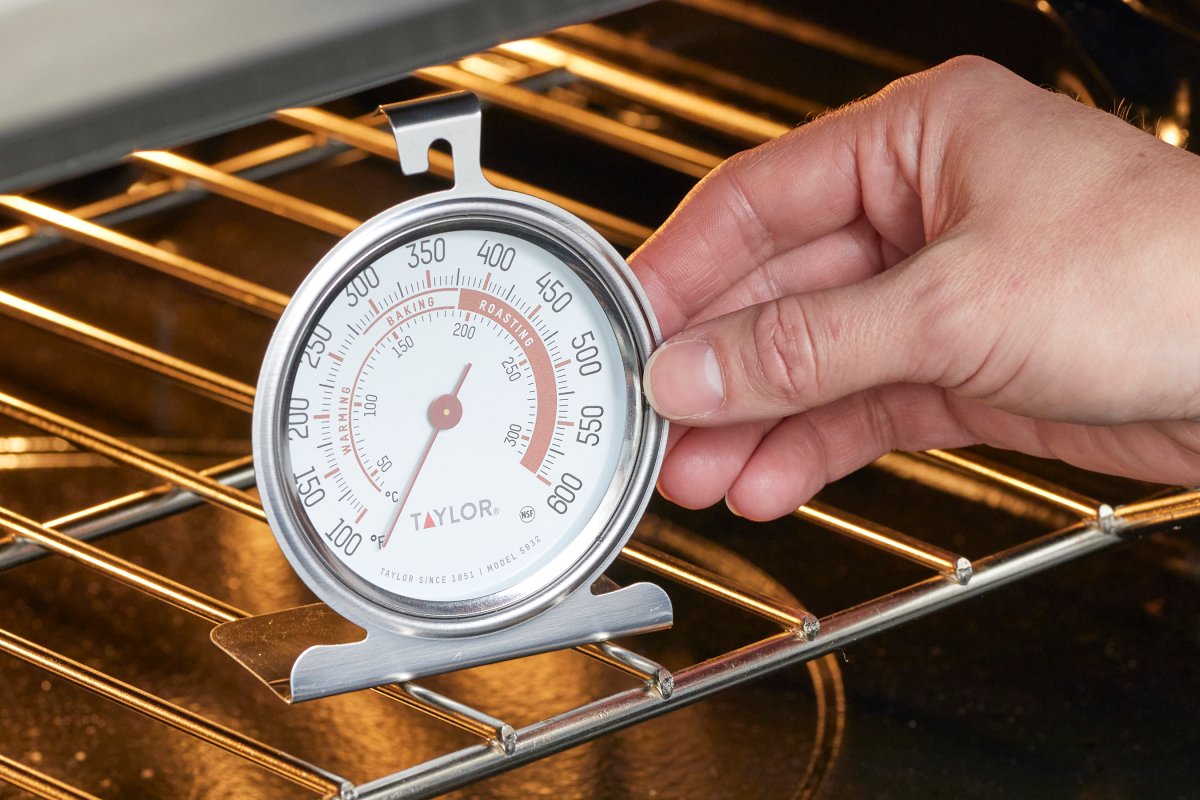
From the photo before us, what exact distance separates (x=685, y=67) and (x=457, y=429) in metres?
1.06

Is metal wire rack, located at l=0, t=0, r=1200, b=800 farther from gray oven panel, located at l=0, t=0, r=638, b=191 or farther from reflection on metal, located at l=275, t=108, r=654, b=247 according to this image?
gray oven panel, located at l=0, t=0, r=638, b=191

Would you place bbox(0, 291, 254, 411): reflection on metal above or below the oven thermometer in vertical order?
above

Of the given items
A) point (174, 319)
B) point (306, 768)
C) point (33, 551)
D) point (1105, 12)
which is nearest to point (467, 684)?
point (306, 768)

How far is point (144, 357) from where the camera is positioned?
106 cm

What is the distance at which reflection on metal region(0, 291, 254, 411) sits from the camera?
103cm

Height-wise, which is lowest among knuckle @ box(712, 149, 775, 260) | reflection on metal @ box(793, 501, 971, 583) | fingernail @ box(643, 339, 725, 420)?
fingernail @ box(643, 339, 725, 420)

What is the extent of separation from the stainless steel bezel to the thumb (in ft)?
0.09

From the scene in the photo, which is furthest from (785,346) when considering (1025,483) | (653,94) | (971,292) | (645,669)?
(653,94)

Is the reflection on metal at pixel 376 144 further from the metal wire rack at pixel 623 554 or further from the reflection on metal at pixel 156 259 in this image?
the reflection on metal at pixel 156 259

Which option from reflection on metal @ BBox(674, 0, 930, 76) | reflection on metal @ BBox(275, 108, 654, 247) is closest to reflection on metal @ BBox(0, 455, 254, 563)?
reflection on metal @ BBox(275, 108, 654, 247)

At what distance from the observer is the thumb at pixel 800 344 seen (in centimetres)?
78

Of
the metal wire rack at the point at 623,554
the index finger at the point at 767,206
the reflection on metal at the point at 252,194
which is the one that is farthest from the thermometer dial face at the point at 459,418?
the reflection on metal at the point at 252,194

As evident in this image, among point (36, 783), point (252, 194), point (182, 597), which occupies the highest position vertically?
point (252, 194)

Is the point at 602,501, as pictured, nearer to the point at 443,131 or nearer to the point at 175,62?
the point at 443,131
